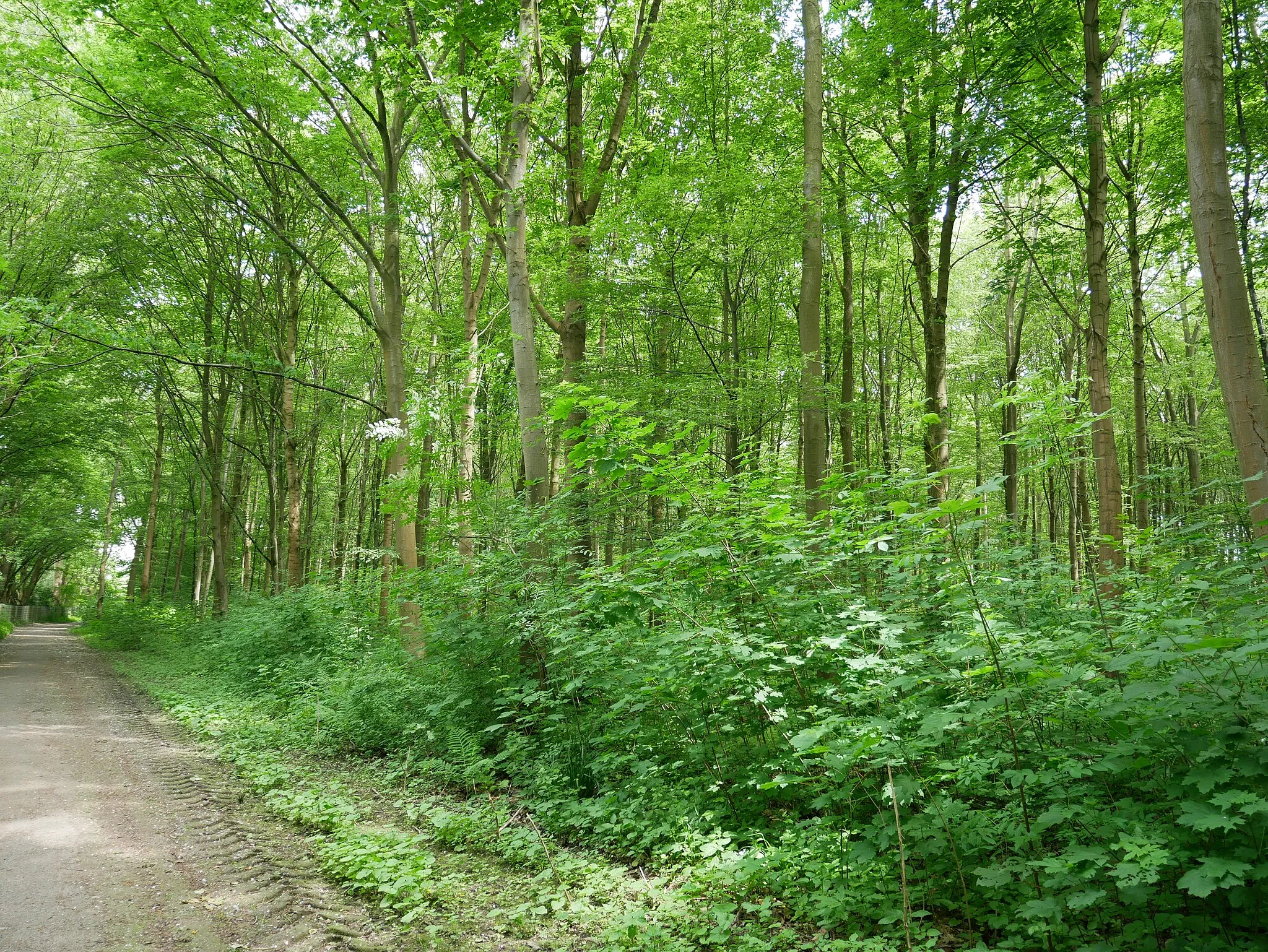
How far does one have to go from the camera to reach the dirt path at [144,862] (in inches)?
146

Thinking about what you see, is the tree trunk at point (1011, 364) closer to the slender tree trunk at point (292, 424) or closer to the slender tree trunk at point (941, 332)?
the slender tree trunk at point (941, 332)

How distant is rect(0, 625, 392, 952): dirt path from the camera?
3.71 metres

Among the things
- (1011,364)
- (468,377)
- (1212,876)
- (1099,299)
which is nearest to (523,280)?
(468,377)

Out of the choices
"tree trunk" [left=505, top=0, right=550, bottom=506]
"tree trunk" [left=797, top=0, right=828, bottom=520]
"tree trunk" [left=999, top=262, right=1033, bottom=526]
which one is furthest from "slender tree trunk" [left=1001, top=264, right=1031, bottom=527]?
"tree trunk" [left=505, top=0, right=550, bottom=506]

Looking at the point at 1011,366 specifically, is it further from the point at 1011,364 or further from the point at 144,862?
the point at 144,862

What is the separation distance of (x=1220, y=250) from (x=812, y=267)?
16.3ft

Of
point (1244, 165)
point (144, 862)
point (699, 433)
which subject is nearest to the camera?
point (144, 862)

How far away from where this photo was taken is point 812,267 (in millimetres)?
8953

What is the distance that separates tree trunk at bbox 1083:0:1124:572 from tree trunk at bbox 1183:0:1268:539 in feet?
12.6

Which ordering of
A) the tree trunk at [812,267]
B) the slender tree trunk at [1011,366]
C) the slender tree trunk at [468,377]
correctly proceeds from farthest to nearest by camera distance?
the slender tree trunk at [1011,366] < the tree trunk at [812,267] < the slender tree trunk at [468,377]

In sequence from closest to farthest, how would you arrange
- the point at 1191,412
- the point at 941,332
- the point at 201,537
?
the point at 941,332
the point at 1191,412
the point at 201,537

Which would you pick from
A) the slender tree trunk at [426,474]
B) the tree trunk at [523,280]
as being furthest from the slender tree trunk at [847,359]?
the slender tree trunk at [426,474]

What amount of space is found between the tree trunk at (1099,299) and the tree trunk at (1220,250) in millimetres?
3827

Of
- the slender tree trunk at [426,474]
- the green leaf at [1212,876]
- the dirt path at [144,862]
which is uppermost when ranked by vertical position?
the slender tree trunk at [426,474]
